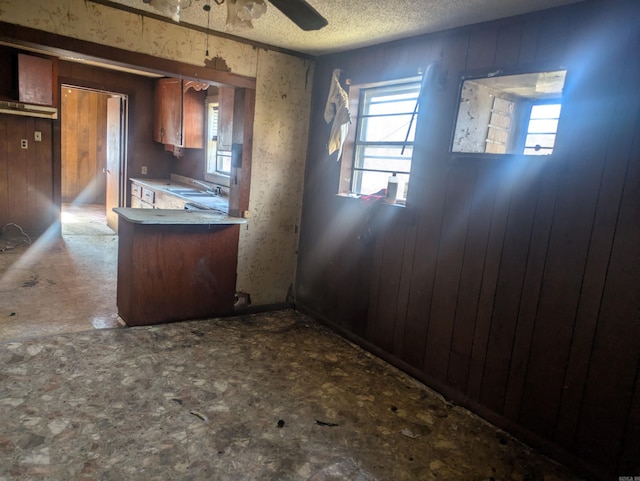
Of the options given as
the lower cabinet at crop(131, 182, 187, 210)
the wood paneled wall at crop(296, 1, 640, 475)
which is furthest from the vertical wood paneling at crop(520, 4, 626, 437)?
the lower cabinet at crop(131, 182, 187, 210)

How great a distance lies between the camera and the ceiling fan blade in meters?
1.62

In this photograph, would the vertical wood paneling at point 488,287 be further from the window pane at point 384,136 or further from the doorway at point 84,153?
the doorway at point 84,153

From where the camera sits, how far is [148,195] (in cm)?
581

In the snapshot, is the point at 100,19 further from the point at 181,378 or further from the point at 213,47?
the point at 181,378

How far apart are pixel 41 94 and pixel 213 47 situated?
3.23 meters

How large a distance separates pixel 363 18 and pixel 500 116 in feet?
3.35

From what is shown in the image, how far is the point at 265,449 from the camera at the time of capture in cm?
203

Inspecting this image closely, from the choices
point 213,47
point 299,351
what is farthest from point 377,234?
point 213,47

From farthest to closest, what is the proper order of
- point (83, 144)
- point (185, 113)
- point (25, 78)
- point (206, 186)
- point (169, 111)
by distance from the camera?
1. point (83, 144)
2. point (169, 111)
3. point (185, 113)
4. point (206, 186)
5. point (25, 78)

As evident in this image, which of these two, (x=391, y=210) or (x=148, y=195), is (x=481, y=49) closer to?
(x=391, y=210)

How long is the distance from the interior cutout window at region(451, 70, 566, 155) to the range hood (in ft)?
16.6

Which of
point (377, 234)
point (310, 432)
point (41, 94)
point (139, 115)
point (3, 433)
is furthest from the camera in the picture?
point (139, 115)

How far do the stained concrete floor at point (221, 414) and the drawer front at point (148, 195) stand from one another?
256cm

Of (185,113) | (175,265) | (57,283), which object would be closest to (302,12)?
(175,265)
